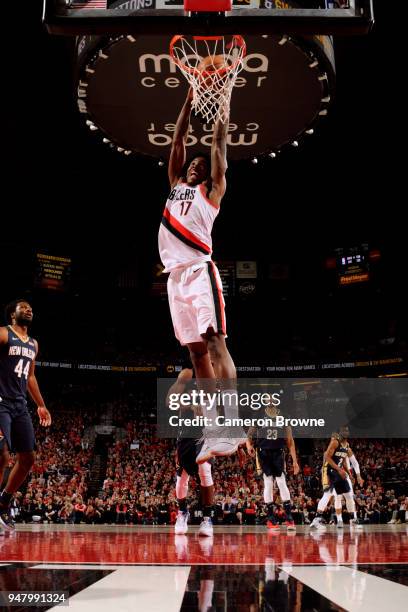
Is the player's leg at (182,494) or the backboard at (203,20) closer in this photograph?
the backboard at (203,20)

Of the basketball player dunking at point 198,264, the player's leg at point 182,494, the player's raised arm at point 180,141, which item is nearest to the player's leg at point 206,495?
the player's leg at point 182,494

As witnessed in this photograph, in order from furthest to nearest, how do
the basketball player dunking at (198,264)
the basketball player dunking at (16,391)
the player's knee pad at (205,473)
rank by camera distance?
the player's knee pad at (205,473), the basketball player dunking at (16,391), the basketball player dunking at (198,264)

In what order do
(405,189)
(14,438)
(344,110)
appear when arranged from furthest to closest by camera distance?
(405,189) < (344,110) < (14,438)

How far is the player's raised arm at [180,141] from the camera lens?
5398 mm

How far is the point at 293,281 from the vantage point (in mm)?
27312

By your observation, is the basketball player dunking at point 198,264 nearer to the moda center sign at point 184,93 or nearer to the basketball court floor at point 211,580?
the basketball court floor at point 211,580

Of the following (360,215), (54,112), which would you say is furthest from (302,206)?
(54,112)

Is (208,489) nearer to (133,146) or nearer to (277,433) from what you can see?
(277,433)

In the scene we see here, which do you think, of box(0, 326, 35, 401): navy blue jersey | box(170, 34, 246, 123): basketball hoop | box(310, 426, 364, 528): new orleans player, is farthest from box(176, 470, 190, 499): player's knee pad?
box(310, 426, 364, 528): new orleans player

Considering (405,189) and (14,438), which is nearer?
(14,438)

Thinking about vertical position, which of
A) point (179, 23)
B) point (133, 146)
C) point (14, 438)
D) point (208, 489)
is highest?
point (133, 146)

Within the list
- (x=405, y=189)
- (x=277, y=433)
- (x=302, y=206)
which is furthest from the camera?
(x=302, y=206)

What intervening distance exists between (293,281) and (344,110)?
47.7 feet

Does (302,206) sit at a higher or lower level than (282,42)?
higher
